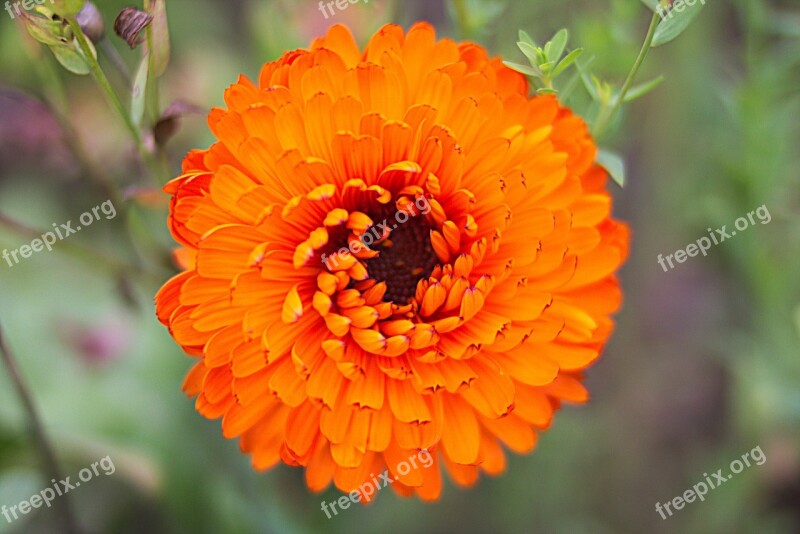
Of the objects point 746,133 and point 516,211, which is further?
point 746,133

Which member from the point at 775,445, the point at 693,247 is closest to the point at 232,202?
the point at 693,247

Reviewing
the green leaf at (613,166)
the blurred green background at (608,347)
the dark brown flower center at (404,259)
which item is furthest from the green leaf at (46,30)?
the green leaf at (613,166)

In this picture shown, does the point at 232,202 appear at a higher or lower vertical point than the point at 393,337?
higher

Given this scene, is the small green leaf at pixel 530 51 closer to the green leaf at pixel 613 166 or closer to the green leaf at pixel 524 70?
the green leaf at pixel 524 70

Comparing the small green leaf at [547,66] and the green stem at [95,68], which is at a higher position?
the green stem at [95,68]

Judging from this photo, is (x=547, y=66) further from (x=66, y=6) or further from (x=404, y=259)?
(x=66, y=6)

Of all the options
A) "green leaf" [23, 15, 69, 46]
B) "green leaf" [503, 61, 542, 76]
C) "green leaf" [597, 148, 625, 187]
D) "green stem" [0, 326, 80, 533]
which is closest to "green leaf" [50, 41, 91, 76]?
"green leaf" [23, 15, 69, 46]

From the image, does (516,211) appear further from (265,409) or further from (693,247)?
(693,247)
